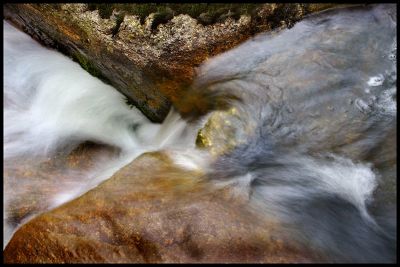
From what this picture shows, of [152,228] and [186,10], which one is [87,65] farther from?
[152,228]

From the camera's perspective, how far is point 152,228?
374 centimetres

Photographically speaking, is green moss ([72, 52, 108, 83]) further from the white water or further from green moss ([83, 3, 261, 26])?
green moss ([83, 3, 261, 26])

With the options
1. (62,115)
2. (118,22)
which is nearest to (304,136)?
(118,22)

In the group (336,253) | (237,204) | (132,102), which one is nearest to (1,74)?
(132,102)

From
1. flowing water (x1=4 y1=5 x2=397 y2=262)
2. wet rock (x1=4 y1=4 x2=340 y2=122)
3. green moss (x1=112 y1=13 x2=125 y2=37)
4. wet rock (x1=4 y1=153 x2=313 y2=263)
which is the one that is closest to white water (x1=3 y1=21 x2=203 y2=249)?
flowing water (x1=4 y1=5 x2=397 y2=262)

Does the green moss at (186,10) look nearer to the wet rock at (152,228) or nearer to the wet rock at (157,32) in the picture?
the wet rock at (157,32)

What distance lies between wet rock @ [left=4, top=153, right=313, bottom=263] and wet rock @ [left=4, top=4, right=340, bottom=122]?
110 centimetres

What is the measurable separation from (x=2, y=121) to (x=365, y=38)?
14.5 ft

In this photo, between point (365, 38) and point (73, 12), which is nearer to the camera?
point (73, 12)

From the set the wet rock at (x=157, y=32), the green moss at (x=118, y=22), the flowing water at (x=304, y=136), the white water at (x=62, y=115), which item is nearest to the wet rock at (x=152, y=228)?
the flowing water at (x=304, y=136)

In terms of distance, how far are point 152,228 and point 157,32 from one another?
1899 millimetres

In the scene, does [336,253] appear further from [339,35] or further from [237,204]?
[339,35]

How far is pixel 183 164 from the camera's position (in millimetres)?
4234

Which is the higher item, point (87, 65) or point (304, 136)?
point (304, 136)
